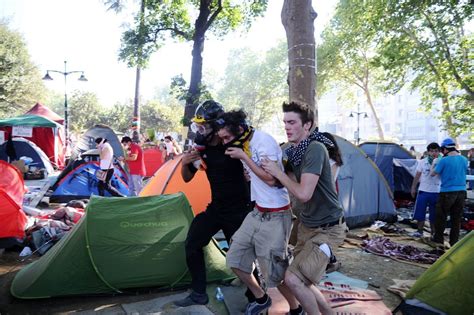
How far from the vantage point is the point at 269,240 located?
3.02 m

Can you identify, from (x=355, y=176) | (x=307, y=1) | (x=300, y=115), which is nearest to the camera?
(x=300, y=115)

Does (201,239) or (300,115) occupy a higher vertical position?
(300,115)

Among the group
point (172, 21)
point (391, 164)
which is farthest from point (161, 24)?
point (391, 164)

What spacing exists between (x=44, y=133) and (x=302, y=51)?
55.9 feet

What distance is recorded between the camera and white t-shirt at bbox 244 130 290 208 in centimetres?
294

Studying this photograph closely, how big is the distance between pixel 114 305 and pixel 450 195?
17.8 ft

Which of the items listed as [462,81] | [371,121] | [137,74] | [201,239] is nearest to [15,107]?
[137,74]

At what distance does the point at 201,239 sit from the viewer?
11.7 feet

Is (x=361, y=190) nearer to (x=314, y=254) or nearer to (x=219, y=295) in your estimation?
(x=219, y=295)

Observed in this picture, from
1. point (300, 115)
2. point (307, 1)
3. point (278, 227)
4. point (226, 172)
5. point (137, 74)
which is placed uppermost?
point (137, 74)

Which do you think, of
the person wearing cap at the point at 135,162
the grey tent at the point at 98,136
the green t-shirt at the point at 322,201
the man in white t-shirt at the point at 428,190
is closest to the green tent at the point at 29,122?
the grey tent at the point at 98,136

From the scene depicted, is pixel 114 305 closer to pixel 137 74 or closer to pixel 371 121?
pixel 137 74

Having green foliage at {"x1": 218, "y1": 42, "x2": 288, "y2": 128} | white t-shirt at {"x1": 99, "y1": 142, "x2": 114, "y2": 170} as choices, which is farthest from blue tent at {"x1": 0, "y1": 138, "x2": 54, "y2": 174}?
green foliage at {"x1": 218, "y1": 42, "x2": 288, "y2": 128}

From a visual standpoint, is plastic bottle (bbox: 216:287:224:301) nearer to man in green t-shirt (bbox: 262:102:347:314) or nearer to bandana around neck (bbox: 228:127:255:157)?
man in green t-shirt (bbox: 262:102:347:314)
